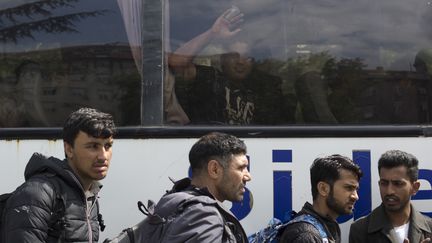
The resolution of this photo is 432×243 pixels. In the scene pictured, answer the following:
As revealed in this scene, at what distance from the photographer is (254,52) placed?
11.3ft

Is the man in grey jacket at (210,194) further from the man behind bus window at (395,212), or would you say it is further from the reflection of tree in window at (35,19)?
the reflection of tree in window at (35,19)

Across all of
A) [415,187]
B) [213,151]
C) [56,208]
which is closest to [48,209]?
[56,208]

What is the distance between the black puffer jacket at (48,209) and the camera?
245cm

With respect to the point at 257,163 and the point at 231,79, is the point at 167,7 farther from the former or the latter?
the point at 257,163

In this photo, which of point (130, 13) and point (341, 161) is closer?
point (341, 161)

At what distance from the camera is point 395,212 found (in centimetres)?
323

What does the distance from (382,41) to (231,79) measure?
0.82m

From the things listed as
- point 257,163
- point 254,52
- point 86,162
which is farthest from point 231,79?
point 86,162

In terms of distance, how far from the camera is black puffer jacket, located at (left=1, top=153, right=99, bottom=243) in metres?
2.45

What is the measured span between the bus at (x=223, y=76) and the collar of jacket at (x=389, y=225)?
0.54 feet

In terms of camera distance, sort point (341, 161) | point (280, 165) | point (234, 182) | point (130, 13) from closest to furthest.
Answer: point (234, 182) < point (341, 161) < point (280, 165) < point (130, 13)

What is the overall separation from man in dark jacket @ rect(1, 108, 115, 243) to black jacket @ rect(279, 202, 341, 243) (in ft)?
2.65

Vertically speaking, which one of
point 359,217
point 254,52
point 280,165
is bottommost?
point 359,217

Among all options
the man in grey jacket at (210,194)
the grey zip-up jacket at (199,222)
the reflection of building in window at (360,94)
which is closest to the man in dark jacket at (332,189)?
the reflection of building in window at (360,94)
